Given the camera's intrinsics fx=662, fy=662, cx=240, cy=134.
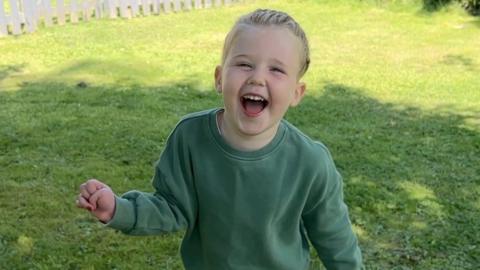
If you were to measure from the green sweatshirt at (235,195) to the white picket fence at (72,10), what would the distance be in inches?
337

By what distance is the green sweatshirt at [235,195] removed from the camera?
1.99 m

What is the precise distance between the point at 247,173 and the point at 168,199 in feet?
0.88

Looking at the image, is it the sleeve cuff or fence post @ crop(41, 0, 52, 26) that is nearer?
the sleeve cuff

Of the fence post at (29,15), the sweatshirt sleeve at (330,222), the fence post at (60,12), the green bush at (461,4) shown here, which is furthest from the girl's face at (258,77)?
the green bush at (461,4)

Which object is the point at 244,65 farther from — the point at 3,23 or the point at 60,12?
the point at 60,12

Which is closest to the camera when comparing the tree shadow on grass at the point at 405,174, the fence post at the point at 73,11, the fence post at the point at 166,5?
the tree shadow on grass at the point at 405,174

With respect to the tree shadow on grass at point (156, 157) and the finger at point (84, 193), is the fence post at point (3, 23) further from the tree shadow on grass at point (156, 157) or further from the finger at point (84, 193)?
the finger at point (84, 193)

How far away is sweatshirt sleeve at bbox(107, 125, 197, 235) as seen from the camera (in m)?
2.00

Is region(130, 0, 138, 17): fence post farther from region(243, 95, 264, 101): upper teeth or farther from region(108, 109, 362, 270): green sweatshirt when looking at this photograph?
region(243, 95, 264, 101): upper teeth

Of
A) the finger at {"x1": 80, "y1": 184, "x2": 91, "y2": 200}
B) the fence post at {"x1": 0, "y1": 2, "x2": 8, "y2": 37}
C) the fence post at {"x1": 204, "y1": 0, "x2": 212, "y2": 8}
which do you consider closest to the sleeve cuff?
the finger at {"x1": 80, "y1": 184, "x2": 91, "y2": 200}

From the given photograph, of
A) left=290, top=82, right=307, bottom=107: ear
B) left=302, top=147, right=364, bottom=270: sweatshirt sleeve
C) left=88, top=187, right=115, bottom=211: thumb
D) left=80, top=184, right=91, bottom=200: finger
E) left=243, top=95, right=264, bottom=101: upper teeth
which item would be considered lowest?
left=302, top=147, right=364, bottom=270: sweatshirt sleeve

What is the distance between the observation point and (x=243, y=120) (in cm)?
188

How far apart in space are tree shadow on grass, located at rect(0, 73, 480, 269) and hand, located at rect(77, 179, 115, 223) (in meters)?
1.95

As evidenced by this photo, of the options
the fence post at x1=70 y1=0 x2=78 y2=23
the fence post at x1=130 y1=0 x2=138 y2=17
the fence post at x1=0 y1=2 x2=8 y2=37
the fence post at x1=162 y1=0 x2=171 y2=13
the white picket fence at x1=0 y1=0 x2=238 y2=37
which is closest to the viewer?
the fence post at x1=0 y1=2 x2=8 y2=37
